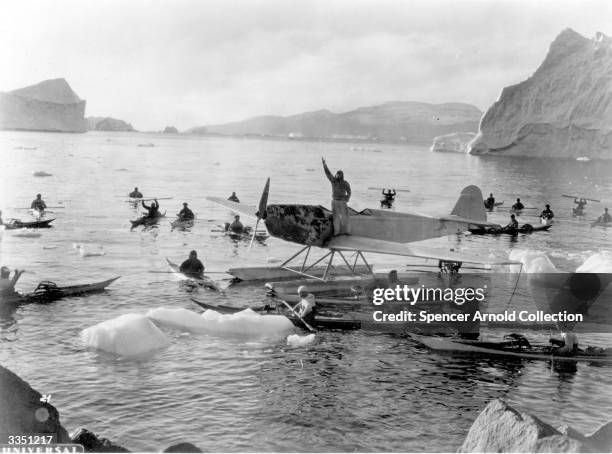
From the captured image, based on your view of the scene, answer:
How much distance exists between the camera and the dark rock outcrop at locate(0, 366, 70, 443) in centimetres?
995

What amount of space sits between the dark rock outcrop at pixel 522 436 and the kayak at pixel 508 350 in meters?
6.57

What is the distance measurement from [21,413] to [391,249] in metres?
13.7

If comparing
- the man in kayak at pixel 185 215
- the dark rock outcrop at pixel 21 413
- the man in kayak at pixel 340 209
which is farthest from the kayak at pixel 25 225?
the dark rock outcrop at pixel 21 413

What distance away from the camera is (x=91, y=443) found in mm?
10594

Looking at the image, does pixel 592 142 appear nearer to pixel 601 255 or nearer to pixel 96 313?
pixel 601 255

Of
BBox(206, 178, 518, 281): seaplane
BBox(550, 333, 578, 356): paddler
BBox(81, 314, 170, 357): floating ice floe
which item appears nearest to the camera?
BBox(81, 314, 170, 357): floating ice floe

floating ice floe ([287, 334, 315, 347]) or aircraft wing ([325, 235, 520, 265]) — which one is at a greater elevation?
aircraft wing ([325, 235, 520, 265])

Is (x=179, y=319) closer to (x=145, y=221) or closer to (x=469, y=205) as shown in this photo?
(x=469, y=205)

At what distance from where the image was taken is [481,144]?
14075 centimetres

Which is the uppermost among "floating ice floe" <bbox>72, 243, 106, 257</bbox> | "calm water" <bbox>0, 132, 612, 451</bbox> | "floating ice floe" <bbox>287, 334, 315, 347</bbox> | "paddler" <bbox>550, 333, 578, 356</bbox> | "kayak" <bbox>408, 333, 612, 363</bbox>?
"floating ice floe" <bbox>72, 243, 106, 257</bbox>

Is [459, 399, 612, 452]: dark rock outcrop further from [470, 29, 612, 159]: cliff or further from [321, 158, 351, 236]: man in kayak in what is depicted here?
[470, 29, 612, 159]: cliff

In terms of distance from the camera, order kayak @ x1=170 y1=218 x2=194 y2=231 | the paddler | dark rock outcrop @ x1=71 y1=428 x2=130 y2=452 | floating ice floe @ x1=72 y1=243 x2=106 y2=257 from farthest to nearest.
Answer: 1. kayak @ x1=170 y1=218 x2=194 y2=231
2. floating ice floe @ x1=72 y1=243 x2=106 y2=257
3. the paddler
4. dark rock outcrop @ x1=71 y1=428 x2=130 y2=452

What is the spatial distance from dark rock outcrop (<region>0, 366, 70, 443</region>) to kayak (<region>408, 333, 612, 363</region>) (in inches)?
430

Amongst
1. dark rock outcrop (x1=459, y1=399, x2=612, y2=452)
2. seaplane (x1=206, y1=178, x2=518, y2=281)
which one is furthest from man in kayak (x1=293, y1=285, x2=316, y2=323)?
dark rock outcrop (x1=459, y1=399, x2=612, y2=452)
